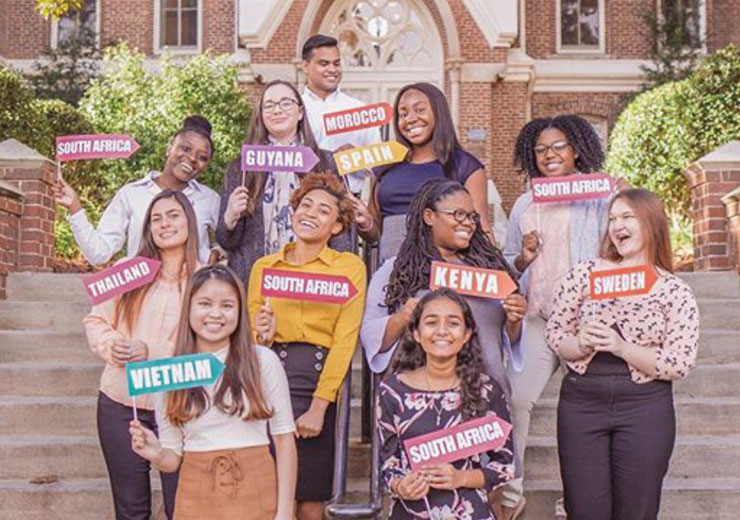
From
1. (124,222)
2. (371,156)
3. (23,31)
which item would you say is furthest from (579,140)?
(23,31)

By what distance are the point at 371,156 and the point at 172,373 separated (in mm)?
1697

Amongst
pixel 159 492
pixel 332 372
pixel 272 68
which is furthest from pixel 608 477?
pixel 272 68

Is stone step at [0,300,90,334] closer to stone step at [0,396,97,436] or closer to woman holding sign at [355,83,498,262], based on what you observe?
stone step at [0,396,97,436]

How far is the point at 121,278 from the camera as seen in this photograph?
394 centimetres

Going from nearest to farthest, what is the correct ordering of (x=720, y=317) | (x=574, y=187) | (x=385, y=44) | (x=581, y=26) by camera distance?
1. (x=574, y=187)
2. (x=720, y=317)
3. (x=385, y=44)
4. (x=581, y=26)

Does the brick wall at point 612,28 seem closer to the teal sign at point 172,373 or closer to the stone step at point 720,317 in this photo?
the stone step at point 720,317

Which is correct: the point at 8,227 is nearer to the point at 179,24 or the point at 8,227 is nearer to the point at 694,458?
the point at 694,458

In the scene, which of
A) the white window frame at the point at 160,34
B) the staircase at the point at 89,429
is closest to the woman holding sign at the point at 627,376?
the staircase at the point at 89,429

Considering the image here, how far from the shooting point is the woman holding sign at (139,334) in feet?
13.1

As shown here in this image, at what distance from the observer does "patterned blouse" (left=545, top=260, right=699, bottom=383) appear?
3803 mm

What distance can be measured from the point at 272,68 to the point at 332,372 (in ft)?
49.1

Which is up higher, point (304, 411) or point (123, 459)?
point (304, 411)

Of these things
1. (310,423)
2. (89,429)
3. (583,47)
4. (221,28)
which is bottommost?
(89,429)

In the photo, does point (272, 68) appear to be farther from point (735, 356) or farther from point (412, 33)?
point (735, 356)
